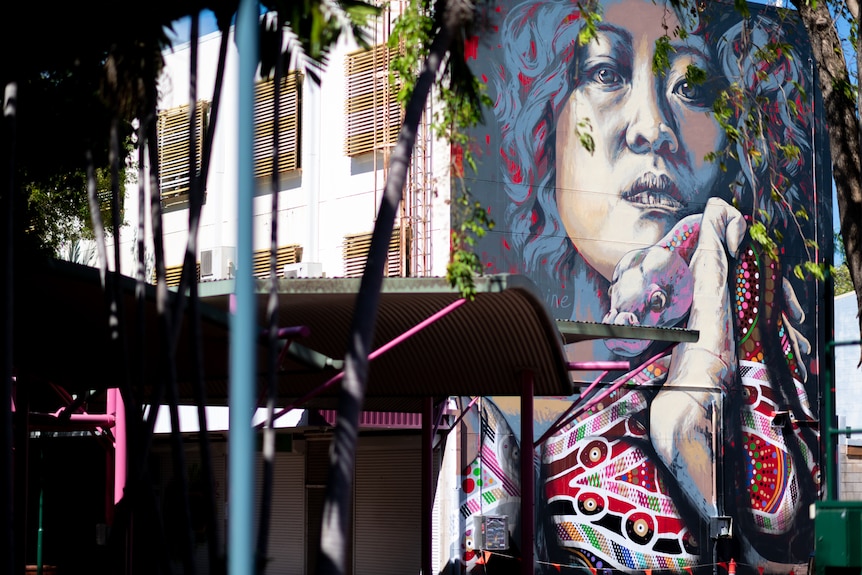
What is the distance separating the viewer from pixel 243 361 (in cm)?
789

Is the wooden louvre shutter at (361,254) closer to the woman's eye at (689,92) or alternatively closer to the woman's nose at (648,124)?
the woman's nose at (648,124)

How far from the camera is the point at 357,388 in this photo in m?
9.26

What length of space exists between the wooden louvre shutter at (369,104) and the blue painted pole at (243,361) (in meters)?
19.2

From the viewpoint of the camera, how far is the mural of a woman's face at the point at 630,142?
26703 mm

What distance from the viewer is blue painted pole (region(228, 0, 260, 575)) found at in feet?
25.5

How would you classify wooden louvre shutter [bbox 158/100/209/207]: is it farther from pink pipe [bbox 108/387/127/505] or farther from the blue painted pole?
the blue painted pole

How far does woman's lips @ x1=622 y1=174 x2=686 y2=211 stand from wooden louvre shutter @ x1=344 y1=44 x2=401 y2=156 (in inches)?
201


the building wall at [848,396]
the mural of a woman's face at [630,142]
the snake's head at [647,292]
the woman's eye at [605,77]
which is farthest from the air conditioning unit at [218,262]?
the building wall at [848,396]

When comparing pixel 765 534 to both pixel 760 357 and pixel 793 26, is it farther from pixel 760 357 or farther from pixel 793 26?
pixel 793 26

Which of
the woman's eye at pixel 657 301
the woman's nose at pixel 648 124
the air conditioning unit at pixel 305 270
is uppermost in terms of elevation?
the woman's nose at pixel 648 124

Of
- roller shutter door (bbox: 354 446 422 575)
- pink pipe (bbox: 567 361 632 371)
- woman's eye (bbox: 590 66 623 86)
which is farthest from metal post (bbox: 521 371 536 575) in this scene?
woman's eye (bbox: 590 66 623 86)

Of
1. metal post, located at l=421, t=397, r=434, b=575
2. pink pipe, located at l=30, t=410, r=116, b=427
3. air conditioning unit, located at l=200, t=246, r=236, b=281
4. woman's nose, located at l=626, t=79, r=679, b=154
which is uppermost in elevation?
woman's nose, located at l=626, t=79, r=679, b=154

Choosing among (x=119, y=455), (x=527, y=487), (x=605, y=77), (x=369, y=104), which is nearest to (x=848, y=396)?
(x=605, y=77)

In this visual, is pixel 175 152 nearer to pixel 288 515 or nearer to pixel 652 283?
pixel 288 515
